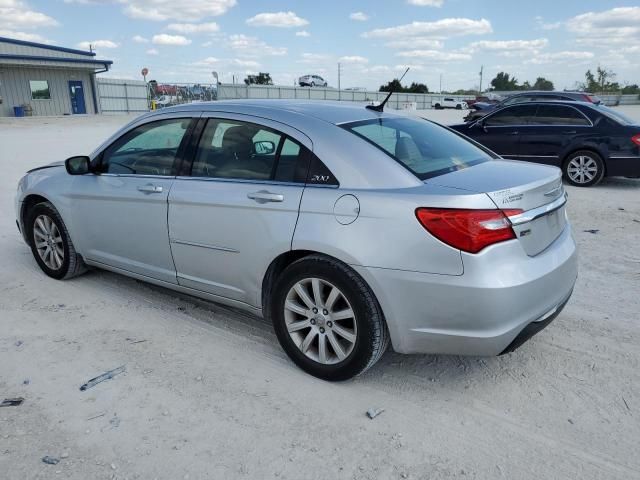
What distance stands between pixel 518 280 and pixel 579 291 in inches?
89.0

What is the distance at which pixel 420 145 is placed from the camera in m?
3.53

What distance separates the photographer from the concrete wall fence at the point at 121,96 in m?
38.4

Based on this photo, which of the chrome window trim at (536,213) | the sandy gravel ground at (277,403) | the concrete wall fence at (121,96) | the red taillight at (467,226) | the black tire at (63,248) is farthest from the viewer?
the concrete wall fence at (121,96)

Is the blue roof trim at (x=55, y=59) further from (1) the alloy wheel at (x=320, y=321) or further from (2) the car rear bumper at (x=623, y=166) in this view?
(1) the alloy wheel at (x=320, y=321)

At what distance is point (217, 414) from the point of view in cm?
295

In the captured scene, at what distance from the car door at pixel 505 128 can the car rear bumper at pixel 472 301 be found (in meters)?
7.76

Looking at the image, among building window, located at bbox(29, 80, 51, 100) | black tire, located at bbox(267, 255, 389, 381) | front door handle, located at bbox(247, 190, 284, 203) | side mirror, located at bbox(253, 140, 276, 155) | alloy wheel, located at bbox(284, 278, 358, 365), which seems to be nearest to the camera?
black tire, located at bbox(267, 255, 389, 381)

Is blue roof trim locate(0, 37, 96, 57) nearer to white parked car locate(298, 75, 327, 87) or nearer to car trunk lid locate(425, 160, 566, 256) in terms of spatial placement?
white parked car locate(298, 75, 327, 87)

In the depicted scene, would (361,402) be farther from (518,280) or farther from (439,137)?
(439,137)

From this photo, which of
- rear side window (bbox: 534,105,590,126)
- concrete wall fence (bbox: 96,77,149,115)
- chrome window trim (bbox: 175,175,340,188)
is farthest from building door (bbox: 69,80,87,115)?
chrome window trim (bbox: 175,175,340,188)

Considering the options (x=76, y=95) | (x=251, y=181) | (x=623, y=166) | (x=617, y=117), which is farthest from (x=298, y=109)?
(x=76, y=95)

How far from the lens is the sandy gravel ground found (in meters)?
2.57

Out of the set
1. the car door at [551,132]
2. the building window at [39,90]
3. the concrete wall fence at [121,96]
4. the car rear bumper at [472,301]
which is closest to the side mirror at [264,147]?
the car rear bumper at [472,301]

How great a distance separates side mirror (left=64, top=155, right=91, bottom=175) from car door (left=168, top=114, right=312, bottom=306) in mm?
1155
